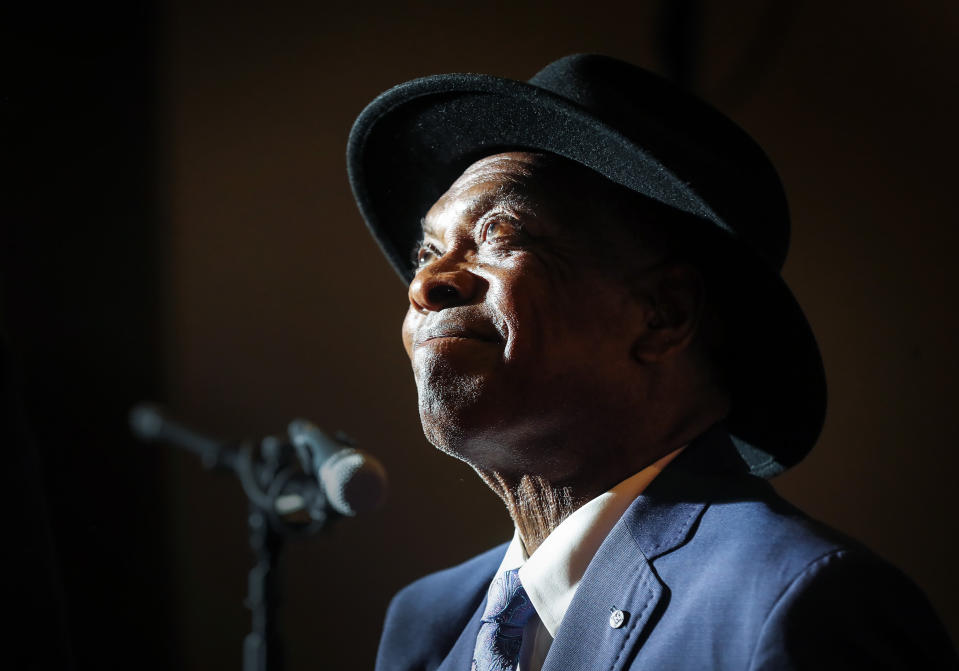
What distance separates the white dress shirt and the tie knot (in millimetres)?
14

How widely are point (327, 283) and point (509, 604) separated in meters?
0.88

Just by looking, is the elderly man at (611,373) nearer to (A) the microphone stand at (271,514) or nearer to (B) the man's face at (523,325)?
(B) the man's face at (523,325)

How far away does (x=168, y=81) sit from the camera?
1.67m

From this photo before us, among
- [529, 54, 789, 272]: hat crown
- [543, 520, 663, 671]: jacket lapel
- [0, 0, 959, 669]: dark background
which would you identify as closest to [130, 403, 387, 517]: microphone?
[0, 0, 959, 669]: dark background

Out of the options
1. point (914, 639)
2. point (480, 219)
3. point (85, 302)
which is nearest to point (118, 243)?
point (85, 302)

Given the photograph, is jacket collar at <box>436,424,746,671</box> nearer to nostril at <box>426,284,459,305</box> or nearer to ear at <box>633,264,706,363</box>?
ear at <box>633,264,706,363</box>

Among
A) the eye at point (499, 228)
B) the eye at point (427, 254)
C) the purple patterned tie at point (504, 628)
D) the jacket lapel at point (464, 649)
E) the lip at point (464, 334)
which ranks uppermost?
the eye at point (499, 228)

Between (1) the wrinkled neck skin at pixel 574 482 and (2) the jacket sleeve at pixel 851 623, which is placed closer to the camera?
(2) the jacket sleeve at pixel 851 623

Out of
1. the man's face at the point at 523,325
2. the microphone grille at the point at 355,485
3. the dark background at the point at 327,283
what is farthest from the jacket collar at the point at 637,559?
the dark background at the point at 327,283

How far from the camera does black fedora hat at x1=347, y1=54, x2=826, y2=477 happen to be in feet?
3.60

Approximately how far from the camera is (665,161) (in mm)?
1075

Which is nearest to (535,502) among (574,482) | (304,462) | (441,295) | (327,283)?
(574,482)

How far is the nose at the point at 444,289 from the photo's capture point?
3.61 feet

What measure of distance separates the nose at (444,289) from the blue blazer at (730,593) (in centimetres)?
32
